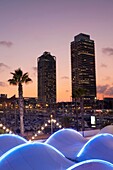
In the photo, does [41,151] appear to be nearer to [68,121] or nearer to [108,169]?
[108,169]

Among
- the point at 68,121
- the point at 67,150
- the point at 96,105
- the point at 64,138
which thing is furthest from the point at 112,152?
the point at 96,105

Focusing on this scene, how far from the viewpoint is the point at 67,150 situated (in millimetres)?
15852

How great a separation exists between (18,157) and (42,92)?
206 ft

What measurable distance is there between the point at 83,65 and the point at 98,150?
56555 mm

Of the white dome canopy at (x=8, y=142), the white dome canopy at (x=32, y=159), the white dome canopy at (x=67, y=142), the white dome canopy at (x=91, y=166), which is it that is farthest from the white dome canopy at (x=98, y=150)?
the white dome canopy at (x=91, y=166)

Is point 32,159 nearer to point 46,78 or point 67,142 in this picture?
point 67,142

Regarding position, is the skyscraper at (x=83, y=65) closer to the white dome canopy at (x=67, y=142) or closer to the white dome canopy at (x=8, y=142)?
the white dome canopy at (x=67, y=142)

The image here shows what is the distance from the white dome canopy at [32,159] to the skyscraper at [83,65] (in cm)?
5496

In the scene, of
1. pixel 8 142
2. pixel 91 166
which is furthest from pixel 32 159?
pixel 8 142

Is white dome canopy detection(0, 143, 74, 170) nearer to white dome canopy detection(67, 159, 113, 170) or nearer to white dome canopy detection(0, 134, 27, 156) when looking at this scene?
white dome canopy detection(67, 159, 113, 170)

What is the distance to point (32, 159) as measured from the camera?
918 centimetres

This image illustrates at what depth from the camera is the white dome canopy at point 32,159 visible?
8797mm

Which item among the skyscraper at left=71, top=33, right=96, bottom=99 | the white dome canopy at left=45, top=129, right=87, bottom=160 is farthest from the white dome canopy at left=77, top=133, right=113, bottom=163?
the skyscraper at left=71, top=33, right=96, bottom=99

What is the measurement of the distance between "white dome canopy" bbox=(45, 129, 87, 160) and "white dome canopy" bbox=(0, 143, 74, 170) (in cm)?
577
